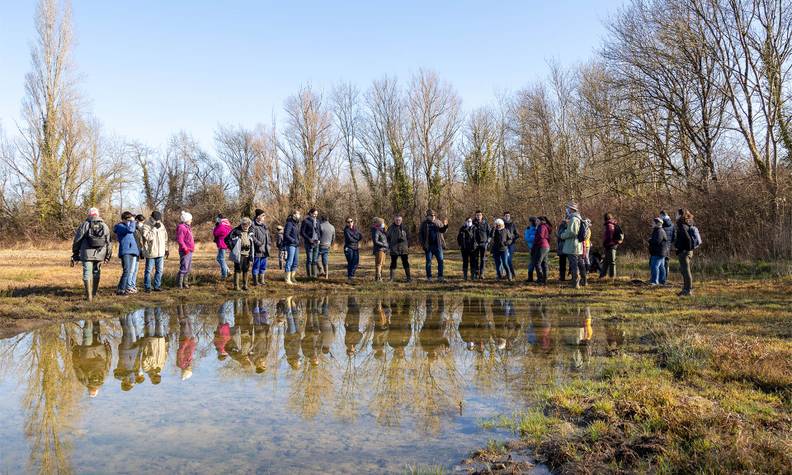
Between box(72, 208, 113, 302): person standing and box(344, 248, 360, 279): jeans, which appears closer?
box(72, 208, 113, 302): person standing

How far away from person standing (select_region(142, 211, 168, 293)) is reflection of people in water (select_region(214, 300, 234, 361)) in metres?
2.09

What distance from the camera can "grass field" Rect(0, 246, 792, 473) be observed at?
12.0 feet

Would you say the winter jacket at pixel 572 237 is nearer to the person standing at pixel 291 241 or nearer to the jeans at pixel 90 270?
the person standing at pixel 291 241

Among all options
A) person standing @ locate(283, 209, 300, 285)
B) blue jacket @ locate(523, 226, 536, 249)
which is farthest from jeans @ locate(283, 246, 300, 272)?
blue jacket @ locate(523, 226, 536, 249)

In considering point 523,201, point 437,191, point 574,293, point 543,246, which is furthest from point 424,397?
point 437,191

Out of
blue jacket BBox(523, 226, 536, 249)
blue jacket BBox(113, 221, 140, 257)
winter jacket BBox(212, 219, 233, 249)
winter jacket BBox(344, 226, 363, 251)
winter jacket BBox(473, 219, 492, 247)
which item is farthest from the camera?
blue jacket BBox(523, 226, 536, 249)

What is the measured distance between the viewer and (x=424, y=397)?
510 centimetres

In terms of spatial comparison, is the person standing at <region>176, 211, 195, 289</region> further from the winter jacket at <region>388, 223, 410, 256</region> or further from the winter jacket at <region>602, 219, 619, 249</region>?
the winter jacket at <region>602, 219, 619, 249</region>

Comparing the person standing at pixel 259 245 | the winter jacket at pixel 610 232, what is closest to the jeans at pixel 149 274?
the person standing at pixel 259 245

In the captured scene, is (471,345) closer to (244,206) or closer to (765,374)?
(765,374)

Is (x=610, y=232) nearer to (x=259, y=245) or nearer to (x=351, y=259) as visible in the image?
(x=351, y=259)

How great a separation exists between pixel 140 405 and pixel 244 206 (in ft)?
125

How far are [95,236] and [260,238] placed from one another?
345cm

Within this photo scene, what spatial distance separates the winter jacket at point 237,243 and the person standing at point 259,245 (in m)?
0.07
